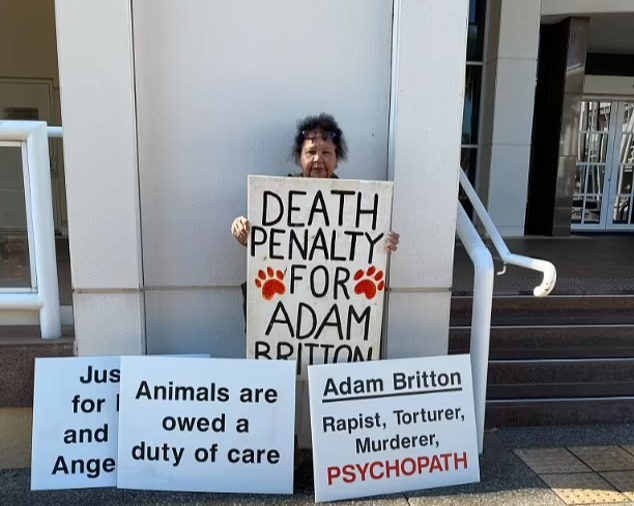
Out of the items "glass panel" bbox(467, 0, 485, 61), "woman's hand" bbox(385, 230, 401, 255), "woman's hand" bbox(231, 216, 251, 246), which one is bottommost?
"woman's hand" bbox(385, 230, 401, 255)

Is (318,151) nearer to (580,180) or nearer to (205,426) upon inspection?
(205,426)

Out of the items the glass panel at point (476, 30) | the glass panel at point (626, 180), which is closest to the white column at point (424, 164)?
the glass panel at point (476, 30)

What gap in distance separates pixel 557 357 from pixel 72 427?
3023mm

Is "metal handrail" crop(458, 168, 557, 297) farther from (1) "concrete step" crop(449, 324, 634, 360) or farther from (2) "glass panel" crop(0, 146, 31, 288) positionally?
(2) "glass panel" crop(0, 146, 31, 288)

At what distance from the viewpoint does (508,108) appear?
7.15 m

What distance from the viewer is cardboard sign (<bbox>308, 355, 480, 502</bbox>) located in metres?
2.43

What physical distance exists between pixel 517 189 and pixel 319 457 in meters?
6.00

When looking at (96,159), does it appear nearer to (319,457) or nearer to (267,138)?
(267,138)

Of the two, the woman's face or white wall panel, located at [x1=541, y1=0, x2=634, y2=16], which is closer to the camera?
the woman's face

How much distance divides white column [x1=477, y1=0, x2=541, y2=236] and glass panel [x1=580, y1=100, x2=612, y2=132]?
242 cm

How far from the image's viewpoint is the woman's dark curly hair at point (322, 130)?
2486mm

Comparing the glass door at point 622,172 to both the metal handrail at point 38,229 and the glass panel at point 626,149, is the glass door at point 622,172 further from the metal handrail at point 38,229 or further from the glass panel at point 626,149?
the metal handrail at point 38,229

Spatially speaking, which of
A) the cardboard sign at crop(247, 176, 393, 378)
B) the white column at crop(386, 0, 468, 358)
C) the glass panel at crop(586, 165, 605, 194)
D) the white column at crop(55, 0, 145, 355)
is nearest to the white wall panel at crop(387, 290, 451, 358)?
the white column at crop(386, 0, 468, 358)

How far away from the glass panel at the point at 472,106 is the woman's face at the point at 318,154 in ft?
18.3
